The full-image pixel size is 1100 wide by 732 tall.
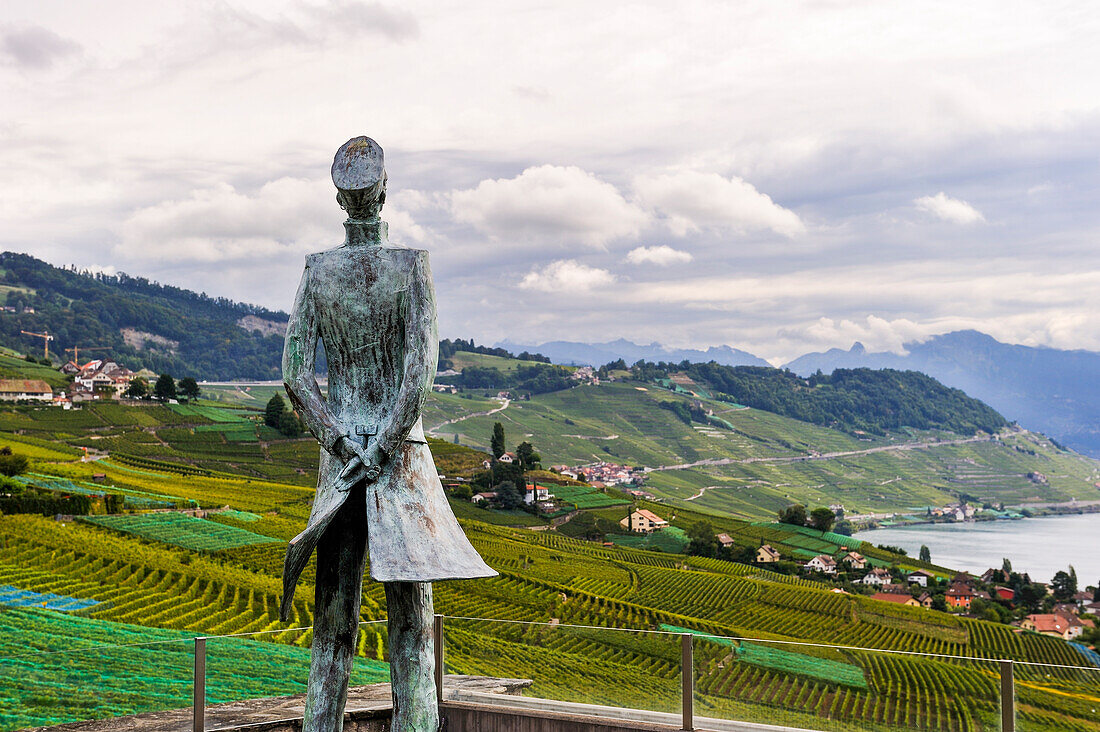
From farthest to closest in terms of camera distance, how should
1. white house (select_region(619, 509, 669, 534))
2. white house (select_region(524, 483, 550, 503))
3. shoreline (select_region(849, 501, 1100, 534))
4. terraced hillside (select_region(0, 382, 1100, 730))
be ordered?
1. shoreline (select_region(849, 501, 1100, 534))
2. white house (select_region(619, 509, 669, 534))
3. white house (select_region(524, 483, 550, 503))
4. terraced hillside (select_region(0, 382, 1100, 730))

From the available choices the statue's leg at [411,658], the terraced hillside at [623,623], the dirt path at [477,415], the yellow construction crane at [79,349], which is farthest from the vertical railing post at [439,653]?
the yellow construction crane at [79,349]

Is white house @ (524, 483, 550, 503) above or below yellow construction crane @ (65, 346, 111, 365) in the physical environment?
below

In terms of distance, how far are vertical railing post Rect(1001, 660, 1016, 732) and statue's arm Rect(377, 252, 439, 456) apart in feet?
13.4

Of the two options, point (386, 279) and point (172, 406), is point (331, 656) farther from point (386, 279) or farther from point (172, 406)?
point (172, 406)

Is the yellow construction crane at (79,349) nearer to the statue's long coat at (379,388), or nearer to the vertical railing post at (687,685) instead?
the statue's long coat at (379,388)

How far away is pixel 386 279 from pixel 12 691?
14.2 ft

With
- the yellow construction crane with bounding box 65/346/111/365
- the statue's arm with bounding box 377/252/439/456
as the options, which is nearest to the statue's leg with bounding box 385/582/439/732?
the statue's arm with bounding box 377/252/439/456

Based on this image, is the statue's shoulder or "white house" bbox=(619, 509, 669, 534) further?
"white house" bbox=(619, 509, 669, 534)

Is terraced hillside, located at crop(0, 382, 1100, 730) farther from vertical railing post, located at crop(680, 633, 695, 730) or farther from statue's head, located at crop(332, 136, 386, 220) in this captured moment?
statue's head, located at crop(332, 136, 386, 220)

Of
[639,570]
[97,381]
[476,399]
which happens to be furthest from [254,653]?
[476,399]

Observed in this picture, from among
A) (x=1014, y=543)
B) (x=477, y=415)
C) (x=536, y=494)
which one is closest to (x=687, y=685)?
(x=536, y=494)

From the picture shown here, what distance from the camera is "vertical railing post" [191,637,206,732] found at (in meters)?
6.45

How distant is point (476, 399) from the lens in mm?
192625

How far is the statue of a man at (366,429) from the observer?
5.18 meters
